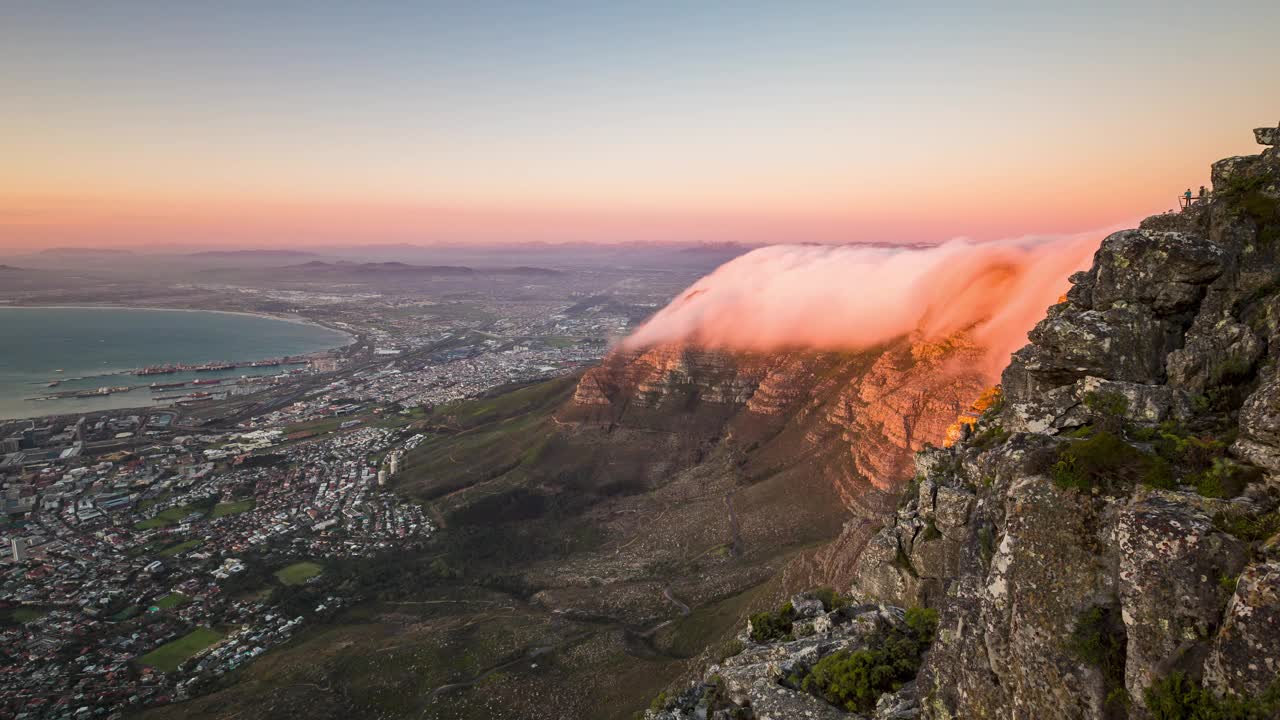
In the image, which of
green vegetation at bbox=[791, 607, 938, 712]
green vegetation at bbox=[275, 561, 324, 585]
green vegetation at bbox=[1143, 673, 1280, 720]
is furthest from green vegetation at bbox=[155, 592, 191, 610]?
green vegetation at bbox=[1143, 673, 1280, 720]

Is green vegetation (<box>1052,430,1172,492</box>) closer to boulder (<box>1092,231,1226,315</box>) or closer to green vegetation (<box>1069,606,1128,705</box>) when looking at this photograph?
green vegetation (<box>1069,606,1128,705</box>)

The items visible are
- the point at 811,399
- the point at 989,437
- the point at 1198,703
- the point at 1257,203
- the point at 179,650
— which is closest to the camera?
the point at 1198,703

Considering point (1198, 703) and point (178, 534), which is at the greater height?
point (1198, 703)

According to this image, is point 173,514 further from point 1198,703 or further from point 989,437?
point 1198,703

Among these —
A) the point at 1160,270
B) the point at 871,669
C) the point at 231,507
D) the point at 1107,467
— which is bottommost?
the point at 231,507

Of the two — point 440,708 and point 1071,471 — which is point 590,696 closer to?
point 440,708

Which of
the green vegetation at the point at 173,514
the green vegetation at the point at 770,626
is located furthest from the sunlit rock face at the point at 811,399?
the green vegetation at the point at 173,514

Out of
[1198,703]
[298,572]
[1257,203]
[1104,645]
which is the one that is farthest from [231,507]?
[1257,203]
